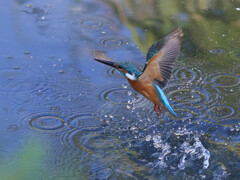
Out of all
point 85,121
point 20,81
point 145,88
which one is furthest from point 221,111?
point 20,81

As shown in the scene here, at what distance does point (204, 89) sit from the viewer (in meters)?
3.84

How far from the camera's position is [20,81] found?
12.9 ft

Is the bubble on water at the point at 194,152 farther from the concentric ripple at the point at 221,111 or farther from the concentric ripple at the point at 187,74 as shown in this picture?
the concentric ripple at the point at 187,74

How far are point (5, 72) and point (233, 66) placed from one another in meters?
2.20

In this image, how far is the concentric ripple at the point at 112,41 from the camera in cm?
460

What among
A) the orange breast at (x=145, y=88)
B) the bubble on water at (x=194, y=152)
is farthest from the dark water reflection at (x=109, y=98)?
the orange breast at (x=145, y=88)

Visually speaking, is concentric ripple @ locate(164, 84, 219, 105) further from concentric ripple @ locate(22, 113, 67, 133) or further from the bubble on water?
concentric ripple @ locate(22, 113, 67, 133)

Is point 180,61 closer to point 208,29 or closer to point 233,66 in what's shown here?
point 233,66

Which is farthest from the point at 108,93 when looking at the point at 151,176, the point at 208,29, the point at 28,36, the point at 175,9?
the point at 175,9

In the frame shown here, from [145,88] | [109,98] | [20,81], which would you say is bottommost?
[20,81]

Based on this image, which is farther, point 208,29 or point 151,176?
point 208,29

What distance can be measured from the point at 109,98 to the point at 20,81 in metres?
0.86

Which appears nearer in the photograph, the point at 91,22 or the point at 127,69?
the point at 127,69

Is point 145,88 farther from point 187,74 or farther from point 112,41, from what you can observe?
point 112,41
